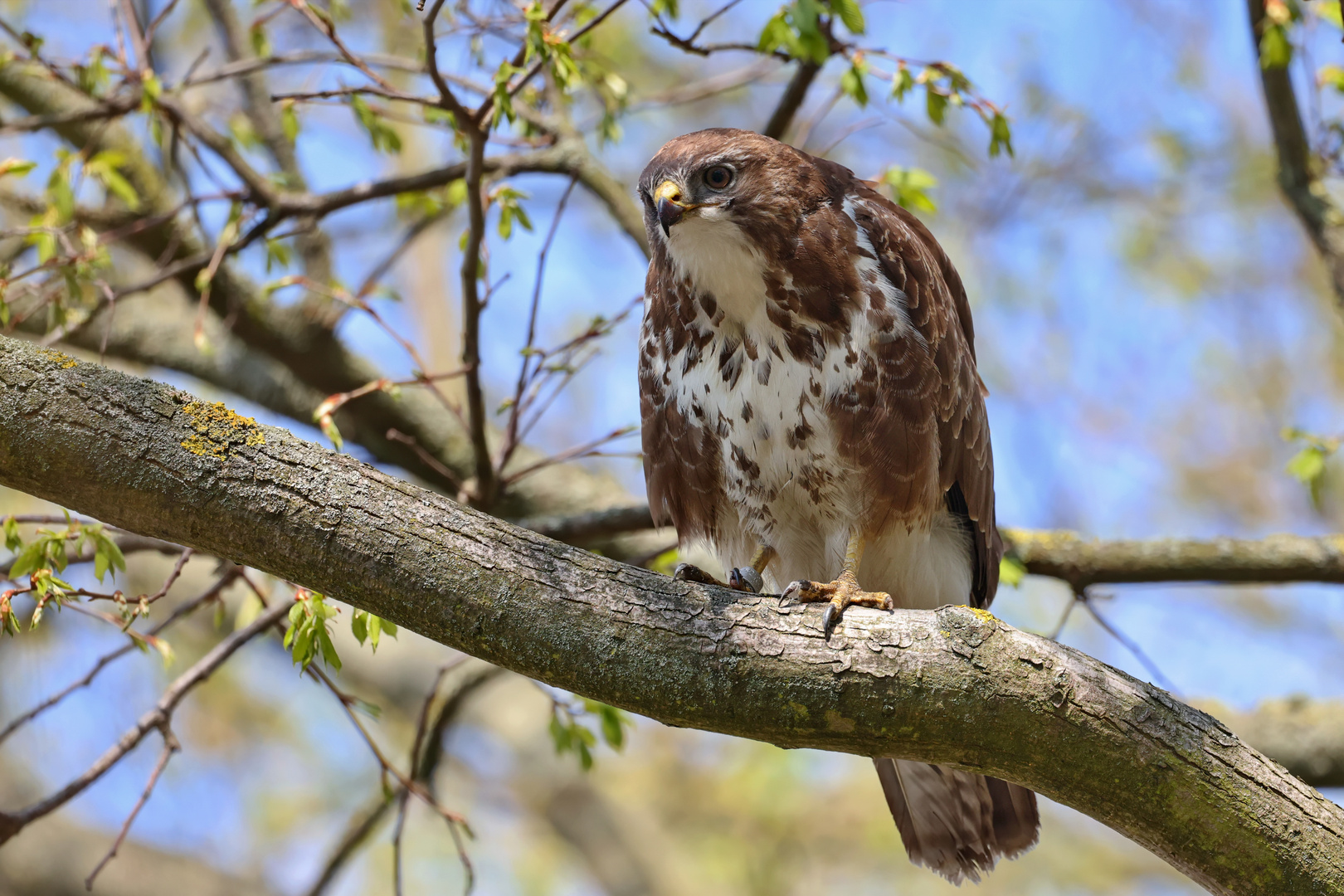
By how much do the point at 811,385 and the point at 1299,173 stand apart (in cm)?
249

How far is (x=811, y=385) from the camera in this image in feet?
9.66

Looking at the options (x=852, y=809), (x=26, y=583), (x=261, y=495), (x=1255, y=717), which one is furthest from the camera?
(x=852, y=809)

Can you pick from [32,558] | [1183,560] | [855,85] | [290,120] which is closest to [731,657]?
[32,558]

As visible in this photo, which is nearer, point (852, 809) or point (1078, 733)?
point (1078, 733)

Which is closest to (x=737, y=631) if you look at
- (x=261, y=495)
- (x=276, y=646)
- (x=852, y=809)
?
(x=261, y=495)

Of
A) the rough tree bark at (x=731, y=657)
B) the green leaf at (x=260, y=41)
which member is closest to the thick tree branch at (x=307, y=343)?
the green leaf at (x=260, y=41)

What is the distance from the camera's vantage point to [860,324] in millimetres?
2961

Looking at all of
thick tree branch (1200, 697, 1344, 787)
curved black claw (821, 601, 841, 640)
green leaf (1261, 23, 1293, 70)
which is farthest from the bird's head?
thick tree branch (1200, 697, 1344, 787)

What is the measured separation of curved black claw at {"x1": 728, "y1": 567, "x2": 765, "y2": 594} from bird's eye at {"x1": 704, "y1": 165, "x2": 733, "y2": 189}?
3.34 feet

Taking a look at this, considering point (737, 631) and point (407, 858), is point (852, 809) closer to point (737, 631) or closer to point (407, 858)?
point (407, 858)

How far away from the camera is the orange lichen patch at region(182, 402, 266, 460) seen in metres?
2.14

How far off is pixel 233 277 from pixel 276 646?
2.66 m

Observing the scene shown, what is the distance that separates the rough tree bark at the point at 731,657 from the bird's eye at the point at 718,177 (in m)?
1.10

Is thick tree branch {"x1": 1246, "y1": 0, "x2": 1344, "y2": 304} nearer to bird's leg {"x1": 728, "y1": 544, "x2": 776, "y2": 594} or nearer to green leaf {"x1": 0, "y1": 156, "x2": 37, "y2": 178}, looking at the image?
bird's leg {"x1": 728, "y1": 544, "x2": 776, "y2": 594}
